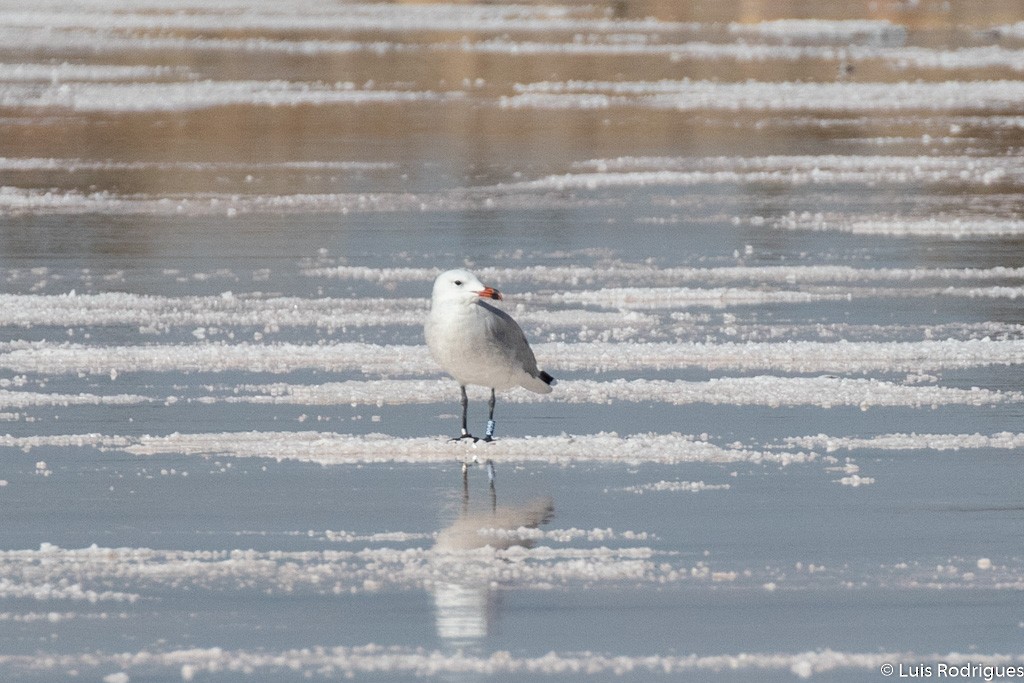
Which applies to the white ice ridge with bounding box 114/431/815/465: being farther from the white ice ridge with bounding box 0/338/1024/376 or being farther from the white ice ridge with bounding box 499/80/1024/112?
the white ice ridge with bounding box 499/80/1024/112

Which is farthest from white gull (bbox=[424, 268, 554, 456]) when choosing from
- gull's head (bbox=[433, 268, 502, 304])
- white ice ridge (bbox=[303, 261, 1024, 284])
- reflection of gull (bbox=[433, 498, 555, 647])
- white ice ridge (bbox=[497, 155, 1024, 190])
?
white ice ridge (bbox=[497, 155, 1024, 190])

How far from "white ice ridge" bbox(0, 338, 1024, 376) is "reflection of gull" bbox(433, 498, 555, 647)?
10.8 ft

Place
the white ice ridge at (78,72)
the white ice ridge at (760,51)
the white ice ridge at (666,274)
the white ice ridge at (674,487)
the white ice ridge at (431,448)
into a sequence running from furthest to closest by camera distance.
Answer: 1. the white ice ridge at (760,51)
2. the white ice ridge at (78,72)
3. the white ice ridge at (666,274)
4. the white ice ridge at (431,448)
5. the white ice ridge at (674,487)

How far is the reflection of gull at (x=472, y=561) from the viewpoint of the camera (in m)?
6.89

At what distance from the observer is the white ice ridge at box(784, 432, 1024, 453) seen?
31.6 feet

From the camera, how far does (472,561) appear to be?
769 centimetres

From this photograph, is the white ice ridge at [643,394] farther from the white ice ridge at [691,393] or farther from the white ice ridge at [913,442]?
the white ice ridge at [913,442]

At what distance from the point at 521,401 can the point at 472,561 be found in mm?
3348

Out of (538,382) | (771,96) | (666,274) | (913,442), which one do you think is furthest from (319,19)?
(913,442)

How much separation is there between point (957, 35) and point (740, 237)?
29.8m


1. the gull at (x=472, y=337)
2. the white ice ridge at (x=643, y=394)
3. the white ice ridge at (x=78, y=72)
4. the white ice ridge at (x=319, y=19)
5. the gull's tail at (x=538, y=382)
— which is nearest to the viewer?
Result: the gull at (x=472, y=337)

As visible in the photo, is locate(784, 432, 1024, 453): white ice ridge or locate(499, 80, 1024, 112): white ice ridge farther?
locate(499, 80, 1024, 112): white ice ridge

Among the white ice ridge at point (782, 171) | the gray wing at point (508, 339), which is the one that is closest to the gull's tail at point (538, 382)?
the gray wing at point (508, 339)

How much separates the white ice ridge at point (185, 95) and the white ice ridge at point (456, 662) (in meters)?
23.5
